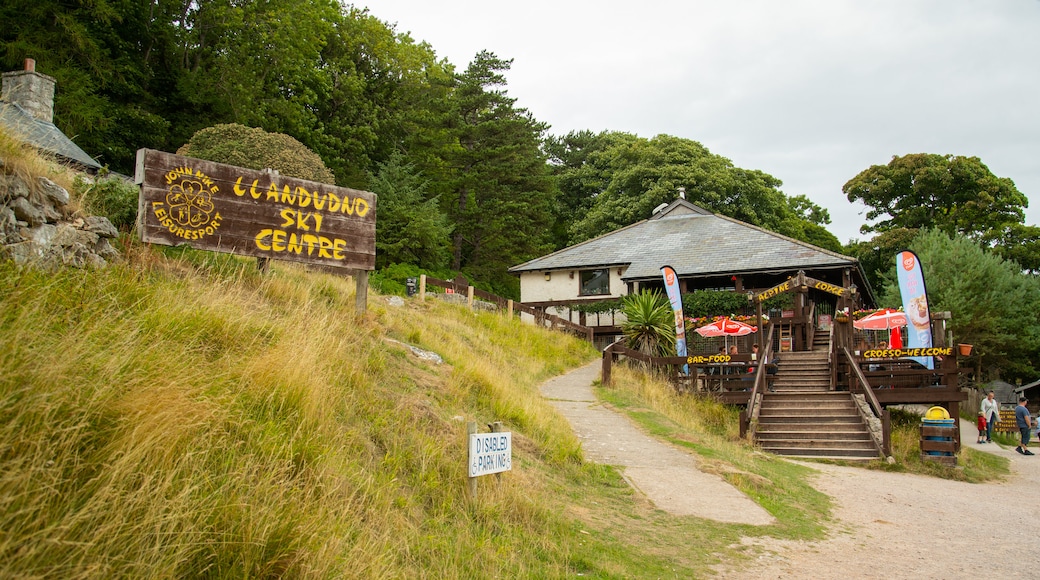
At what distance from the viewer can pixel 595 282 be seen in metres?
33.3

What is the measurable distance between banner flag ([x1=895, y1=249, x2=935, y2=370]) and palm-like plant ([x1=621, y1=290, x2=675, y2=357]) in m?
7.24

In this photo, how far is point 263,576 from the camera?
3600 millimetres

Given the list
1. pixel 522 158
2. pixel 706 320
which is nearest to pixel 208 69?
pixel 522 158

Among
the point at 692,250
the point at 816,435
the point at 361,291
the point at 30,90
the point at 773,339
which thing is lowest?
the point at 816,435

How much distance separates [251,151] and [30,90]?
5.85 meters

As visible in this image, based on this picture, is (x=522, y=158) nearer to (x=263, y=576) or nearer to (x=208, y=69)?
(x=208, y=69)

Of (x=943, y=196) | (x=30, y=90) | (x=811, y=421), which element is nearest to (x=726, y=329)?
(x=811, y=421)

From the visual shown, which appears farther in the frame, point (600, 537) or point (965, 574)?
point (965, 574)

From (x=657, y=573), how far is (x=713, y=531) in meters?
1.81

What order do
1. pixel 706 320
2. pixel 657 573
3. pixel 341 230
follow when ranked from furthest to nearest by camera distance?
pixel 706 320
pixel 341 230
pixel 657 573

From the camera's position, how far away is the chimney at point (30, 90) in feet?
60.3

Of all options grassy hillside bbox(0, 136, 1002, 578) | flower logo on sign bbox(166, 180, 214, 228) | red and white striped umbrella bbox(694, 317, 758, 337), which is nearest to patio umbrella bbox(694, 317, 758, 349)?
red and white striped umbrella bbox(694, 317, 758, 337)

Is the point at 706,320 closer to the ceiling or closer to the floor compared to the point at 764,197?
closer to the floor

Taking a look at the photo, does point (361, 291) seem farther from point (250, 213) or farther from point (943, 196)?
point (943, 196)
